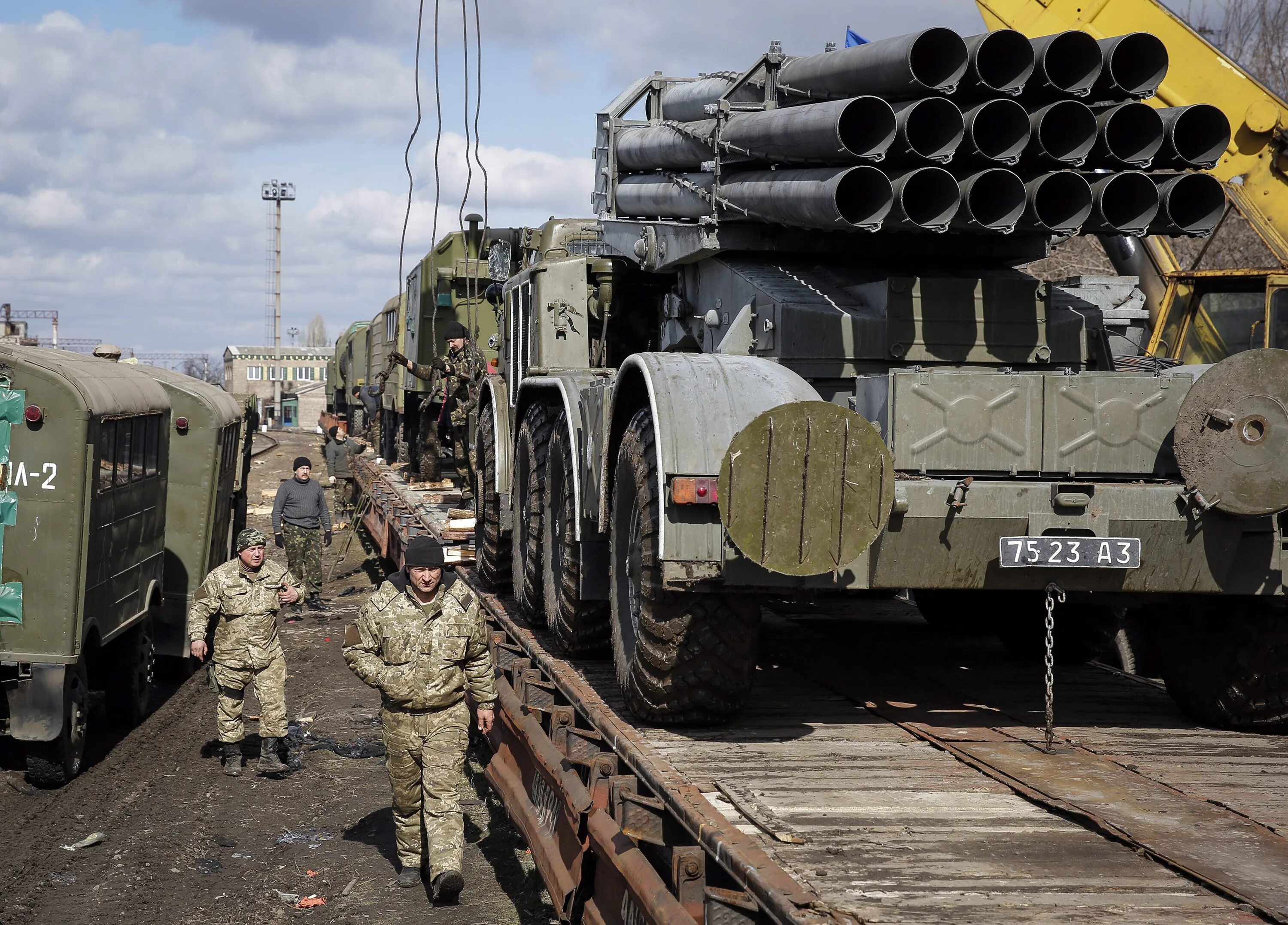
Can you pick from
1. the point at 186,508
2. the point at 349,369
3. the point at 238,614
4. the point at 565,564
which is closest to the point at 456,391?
the point at 186,508

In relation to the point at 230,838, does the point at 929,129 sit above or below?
above

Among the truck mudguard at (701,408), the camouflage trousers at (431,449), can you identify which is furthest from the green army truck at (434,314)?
the truck mudguard at (701,408)

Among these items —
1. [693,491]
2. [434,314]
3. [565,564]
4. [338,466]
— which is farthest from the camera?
[338,466]

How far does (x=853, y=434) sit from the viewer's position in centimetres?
539

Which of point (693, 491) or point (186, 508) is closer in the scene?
point (693, 491)

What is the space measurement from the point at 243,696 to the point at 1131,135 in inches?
239

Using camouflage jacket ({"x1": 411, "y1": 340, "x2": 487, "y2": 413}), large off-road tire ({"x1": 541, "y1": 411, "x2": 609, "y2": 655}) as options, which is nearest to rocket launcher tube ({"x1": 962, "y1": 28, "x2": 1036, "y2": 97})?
Answer: large off-road tire ({"x1": 541, "y1": 411, "x2": 609, "y2": 655})

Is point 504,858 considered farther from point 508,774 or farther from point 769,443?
point 769,443

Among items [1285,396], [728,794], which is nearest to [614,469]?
[728,794]

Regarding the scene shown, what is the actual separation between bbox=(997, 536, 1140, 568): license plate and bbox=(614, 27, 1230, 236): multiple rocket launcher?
1351 mm

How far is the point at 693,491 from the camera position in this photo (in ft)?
18.2

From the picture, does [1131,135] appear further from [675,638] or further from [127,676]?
[127,676]

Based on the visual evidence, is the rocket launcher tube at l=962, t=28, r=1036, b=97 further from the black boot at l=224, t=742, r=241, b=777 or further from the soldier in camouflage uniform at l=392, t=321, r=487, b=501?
the soldier in camouflage uniform at l=392, t=321, r=487, b=501

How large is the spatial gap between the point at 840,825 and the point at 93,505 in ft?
18.0
